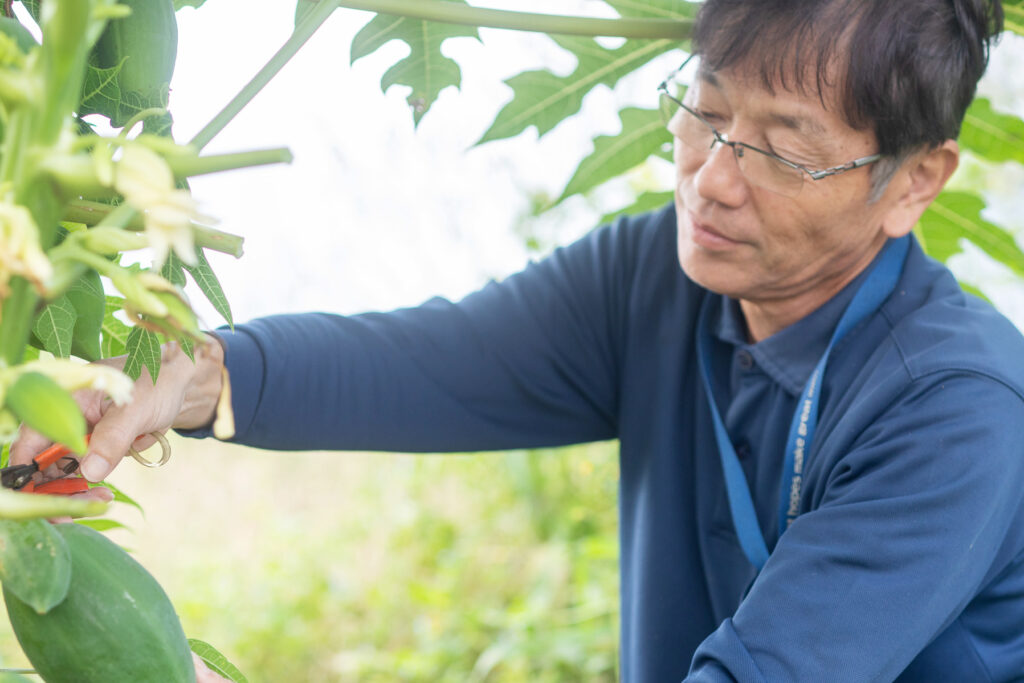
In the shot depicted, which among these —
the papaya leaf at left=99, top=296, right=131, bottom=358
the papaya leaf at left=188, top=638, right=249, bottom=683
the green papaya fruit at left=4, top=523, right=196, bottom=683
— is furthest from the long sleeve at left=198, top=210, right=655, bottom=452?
the green papaya fruit at left=4, top=523, right=196, bottom=683

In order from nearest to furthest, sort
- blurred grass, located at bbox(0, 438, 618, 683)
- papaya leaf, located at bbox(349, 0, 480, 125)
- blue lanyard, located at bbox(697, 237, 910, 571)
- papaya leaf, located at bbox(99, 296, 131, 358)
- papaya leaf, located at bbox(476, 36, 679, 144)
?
1. papaya leaf, located at bbox(99, 296, 131, 358)
2. papaya leaf, located at bbox(349, 0, 480, 125)
3. blue lanyard, located at bbox(697, 237, 910, 571)
4. papaya leaf, located at bbox(476, 36, 679, 144)
5. blurred grass, located at bbox(0, 438, 618, 683)

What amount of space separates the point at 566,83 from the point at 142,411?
62 centimetres

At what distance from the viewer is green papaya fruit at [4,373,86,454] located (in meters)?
0.30

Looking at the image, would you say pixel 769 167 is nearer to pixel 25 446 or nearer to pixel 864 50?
pixel 864 50

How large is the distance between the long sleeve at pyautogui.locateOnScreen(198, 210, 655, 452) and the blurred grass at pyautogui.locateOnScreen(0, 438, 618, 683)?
48.7 inches

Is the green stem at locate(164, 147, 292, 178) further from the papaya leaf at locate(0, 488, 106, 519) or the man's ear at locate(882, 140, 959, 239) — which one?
the man's ear at locate(882, 140, 959, 239)

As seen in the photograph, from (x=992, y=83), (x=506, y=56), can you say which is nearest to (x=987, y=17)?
(x=506, y=56)

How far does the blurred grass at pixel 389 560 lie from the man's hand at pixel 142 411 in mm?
1527

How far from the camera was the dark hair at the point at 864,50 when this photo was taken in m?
0.91

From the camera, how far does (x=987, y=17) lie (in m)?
1.00

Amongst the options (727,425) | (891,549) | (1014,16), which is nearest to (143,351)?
(891,549)

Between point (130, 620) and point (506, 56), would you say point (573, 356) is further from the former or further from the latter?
point (506, 56)

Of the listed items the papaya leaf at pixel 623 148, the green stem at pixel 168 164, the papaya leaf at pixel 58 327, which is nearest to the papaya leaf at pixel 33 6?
the papaya leaf at pixel 58 327

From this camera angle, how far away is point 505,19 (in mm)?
767
